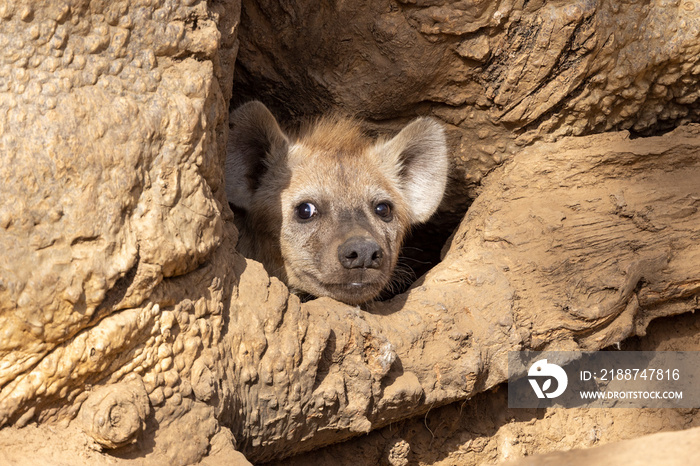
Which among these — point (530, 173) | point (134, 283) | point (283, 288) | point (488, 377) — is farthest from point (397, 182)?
point (134, 283)

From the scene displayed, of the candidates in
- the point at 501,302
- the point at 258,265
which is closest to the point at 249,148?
the point at 258,265

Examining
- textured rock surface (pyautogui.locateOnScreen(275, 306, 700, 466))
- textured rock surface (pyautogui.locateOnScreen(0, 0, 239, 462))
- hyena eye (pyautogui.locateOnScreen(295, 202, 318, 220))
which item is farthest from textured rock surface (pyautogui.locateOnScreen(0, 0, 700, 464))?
hyena eye (pyautogui.locateOnScreen(295, 202, 318, 220))

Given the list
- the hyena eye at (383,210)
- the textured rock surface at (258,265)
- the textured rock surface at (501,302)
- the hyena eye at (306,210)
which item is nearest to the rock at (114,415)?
the textured rock surface at (258,265)

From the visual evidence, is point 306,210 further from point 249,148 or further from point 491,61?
point 491,61

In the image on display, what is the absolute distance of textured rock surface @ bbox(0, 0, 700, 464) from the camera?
2.04 meters

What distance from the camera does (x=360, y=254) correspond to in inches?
128

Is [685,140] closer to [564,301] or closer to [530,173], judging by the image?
[530,173]

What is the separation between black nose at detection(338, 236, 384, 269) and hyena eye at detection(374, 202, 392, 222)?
1.88 ft

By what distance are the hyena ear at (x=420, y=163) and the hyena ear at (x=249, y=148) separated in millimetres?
661

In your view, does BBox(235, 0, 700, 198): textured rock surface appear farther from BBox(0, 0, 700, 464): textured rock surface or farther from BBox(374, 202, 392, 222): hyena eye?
BBox(374, 202, 392, 222): hyena eye

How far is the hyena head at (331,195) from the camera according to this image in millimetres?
3348

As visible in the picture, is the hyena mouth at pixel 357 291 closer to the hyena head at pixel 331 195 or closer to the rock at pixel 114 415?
the hyena head at pixel 331 195

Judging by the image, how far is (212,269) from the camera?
2.46 m

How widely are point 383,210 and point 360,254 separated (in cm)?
67
